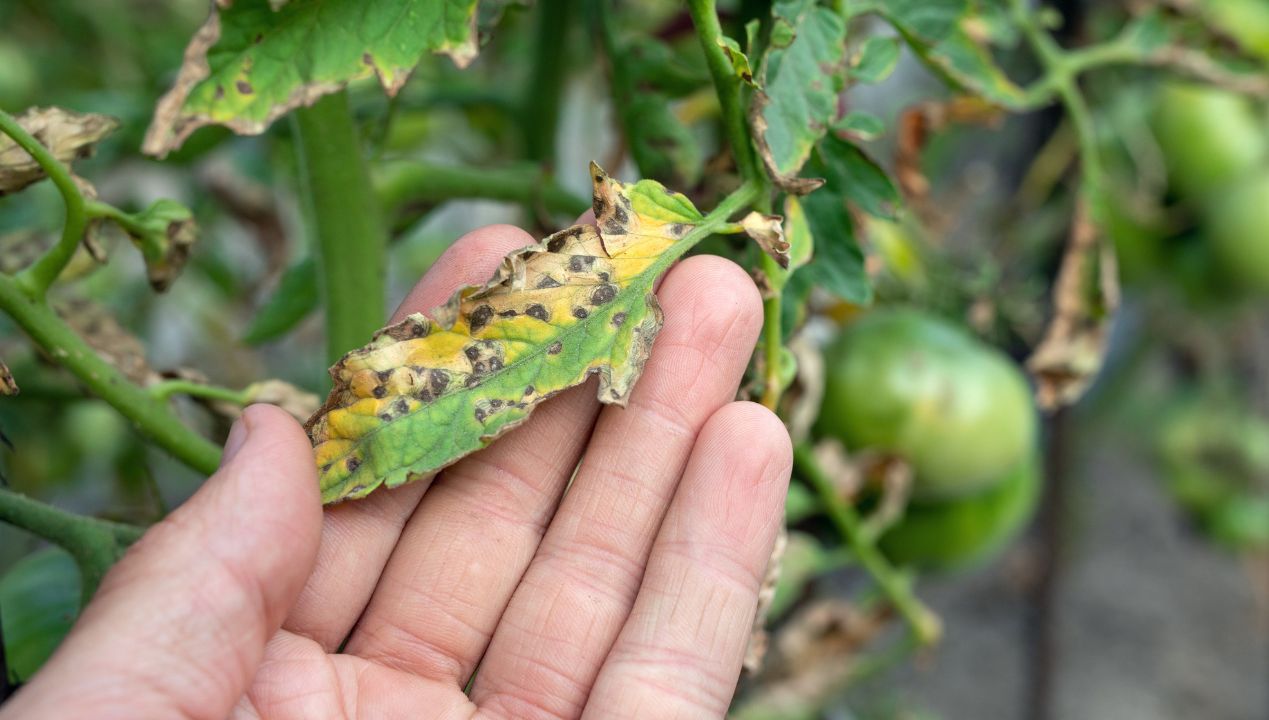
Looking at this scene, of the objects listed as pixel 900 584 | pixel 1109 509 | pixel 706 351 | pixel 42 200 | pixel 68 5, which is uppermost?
pixel 706 351

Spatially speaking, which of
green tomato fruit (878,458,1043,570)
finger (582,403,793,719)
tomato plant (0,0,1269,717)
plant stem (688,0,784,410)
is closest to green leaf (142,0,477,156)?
tomato plant (0,0,1269,717)

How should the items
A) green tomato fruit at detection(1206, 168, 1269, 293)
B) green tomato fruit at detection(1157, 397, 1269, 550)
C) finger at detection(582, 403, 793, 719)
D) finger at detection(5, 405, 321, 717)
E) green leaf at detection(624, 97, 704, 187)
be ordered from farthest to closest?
green tomato fruit at detection(1157, 397, 1269, 550) → green tomato fruit at detection(1206, 168, 1269, 293) → green leaf at detection(624, 97, 704, 187) → finger at detection(582, 403, 793, 719) → finger at detection(5, 405, 321, 717)

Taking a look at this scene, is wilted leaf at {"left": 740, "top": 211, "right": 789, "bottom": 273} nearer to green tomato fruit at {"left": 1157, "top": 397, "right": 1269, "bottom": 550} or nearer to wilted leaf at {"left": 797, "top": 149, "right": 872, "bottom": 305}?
wilted leaf at {"left": 797, "top": 149, "right": 872, "bottom": 305}

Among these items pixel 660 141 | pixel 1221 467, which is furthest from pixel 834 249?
pixel 1221 467

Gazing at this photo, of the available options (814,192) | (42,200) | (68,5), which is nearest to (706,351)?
(814,192)

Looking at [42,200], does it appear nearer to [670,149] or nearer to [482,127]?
[482,127]
